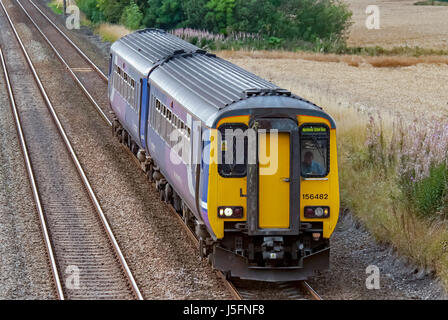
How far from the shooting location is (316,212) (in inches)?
537

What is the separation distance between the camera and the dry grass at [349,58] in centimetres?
4191

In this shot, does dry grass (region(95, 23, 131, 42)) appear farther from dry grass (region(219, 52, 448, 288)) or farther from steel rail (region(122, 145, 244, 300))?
steel rail (region(122, 145, 244, 300))

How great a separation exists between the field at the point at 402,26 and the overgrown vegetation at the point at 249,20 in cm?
298

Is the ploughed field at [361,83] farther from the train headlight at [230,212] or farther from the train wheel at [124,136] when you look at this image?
the train headlight at [230,212]

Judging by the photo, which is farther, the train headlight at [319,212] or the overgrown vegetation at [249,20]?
the overgrown vegetation at [249,20]

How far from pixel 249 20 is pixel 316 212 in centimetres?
3559

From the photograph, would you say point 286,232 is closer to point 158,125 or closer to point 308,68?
point 158,125

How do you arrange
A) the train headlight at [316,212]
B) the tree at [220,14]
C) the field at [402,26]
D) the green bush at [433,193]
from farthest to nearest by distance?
the field at [402,26], the tree at [220,14], the green bush at [433,193], the train headlight at [316,212]

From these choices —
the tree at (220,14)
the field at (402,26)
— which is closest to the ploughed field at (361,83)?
the tree at (220,14)

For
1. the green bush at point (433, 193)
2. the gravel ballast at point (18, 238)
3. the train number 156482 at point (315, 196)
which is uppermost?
the train number 156482 at point (315, 196)

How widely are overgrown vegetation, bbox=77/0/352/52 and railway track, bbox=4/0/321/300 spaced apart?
14.3 feet

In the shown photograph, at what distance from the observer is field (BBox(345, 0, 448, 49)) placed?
5306 cm

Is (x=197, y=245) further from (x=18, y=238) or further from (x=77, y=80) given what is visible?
(x=77, y=80)

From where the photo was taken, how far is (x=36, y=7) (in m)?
61.7
